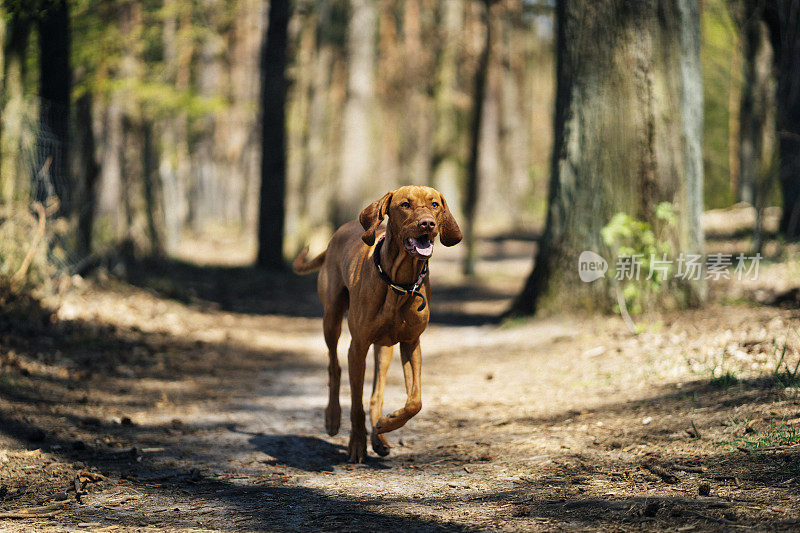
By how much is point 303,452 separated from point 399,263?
1.73m

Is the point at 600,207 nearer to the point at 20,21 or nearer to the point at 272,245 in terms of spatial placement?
the point at 20,21

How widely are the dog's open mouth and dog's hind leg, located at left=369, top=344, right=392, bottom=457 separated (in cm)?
134

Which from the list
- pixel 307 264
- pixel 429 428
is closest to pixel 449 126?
pixel 307 264

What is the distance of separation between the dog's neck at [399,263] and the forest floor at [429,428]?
122 cm

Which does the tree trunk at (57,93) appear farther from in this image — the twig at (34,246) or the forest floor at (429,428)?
the forest floor at (429,428)

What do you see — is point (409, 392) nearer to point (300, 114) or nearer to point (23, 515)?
point (23, 515)

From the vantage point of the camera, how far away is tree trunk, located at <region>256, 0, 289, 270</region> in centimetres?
1664

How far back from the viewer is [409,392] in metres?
4.95

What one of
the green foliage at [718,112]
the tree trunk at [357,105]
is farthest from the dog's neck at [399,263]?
the green foliage at [718,112]

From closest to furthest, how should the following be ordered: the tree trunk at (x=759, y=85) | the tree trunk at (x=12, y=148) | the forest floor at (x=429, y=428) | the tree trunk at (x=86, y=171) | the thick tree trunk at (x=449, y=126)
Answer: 1. the forest floor at (x=429, y=428)
2. the tree trunk at (x=12, y=148)
3. the tree trunk at (x=86, y=171)
4. the tree trunk at (x=759, y=85)
5. the thick tree trunk at (x=449, y=126)

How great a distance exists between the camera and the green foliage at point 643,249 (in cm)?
832

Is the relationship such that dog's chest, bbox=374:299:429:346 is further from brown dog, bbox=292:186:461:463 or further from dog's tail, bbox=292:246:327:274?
dog's tail, bbox=292:246:327:274

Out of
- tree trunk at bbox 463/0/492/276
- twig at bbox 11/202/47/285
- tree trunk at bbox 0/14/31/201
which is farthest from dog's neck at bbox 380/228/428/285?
tree trunk at bbox 463/0/492/276

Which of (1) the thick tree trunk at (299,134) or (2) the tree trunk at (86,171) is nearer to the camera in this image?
(2) the tree trunk at (86,171)
